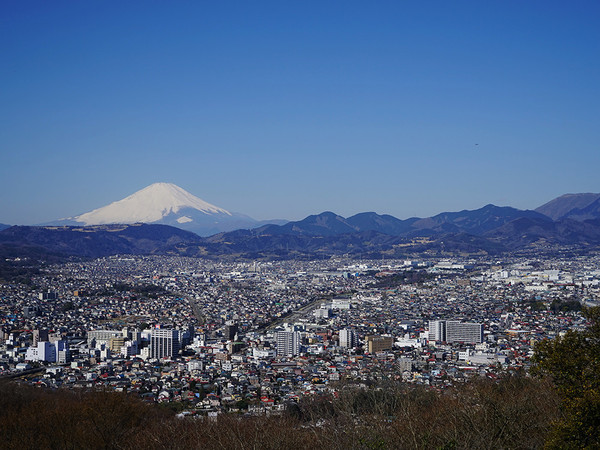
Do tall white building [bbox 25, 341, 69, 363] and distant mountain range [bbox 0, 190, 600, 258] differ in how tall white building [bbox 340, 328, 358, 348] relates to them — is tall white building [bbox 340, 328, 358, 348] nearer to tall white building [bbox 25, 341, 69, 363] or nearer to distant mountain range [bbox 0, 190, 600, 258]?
tall white building [bbox 25, 341, 69, 363]

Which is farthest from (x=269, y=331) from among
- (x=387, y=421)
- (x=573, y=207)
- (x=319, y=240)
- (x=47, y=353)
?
(x=573, y=207)

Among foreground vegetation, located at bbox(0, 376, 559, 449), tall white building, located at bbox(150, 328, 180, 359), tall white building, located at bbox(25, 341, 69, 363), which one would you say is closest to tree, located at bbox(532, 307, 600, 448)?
foreground vegetation, located at bbox(0, 376, 559, 449)

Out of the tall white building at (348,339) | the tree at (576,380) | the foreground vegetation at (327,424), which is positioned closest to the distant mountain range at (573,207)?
the tall white building at (348,339)

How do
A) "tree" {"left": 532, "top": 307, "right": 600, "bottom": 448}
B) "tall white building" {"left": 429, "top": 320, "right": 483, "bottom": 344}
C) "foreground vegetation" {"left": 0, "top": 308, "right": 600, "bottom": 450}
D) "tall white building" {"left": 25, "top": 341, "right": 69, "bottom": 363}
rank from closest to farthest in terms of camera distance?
1. "tree" {"left": 532, "top": 307, "right": 600, "bottom": 448}
2. "foreground vegetation" {"left": 0, "top": 308, "right": 600, "bottom": 450}
3. "tall white building" {"left": 25, "top": 341, "right": 69, "bottom": 363}
4. "tall white building" {"left": 429, "top": 320, "right": 483, "bottom": 344}

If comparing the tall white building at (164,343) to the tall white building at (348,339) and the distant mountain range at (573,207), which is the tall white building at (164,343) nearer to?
the tall white building at (348,339)

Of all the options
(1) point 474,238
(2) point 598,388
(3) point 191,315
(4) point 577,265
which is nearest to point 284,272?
(4) point 577,265
